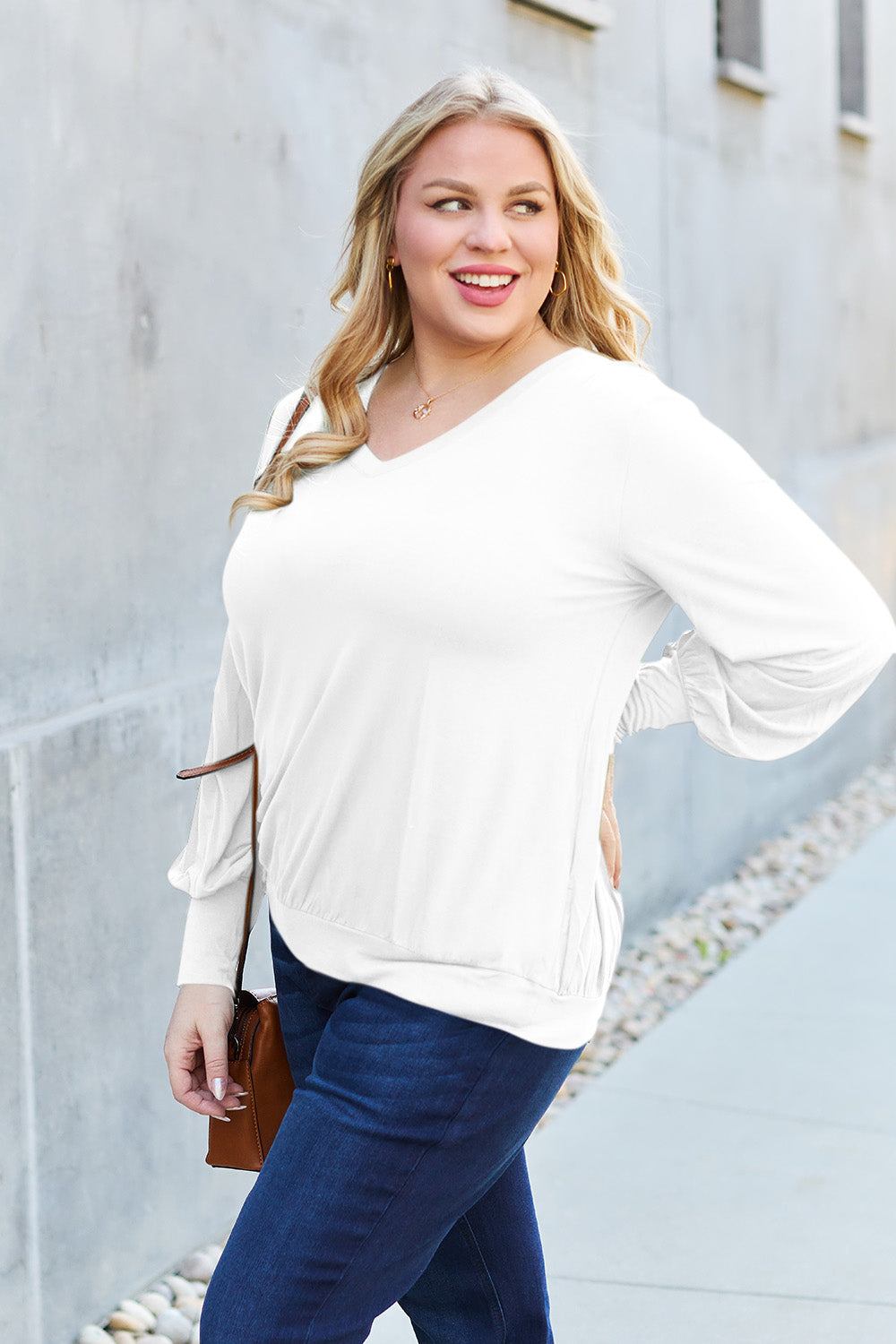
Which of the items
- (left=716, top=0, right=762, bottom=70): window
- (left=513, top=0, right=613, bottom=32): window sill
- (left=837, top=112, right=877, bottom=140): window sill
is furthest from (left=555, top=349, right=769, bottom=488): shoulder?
(left=837, top=112, right=877, bottom=140): window sill

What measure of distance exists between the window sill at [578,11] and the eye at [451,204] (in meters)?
2.98

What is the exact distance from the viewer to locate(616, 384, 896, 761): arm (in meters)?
1.56

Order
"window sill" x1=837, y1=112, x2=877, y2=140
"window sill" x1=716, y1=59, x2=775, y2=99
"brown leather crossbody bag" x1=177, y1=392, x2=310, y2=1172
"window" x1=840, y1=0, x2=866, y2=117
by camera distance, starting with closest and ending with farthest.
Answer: "brown leather crossbody bag" x1=177, y1=392, x2=310, y2=1172 → "window sill" x1=716, y1=59, x2=775, y2=99 → "window sill" x1=837, y1=112, x2=877, y2=140 → "window" x1=840, y1=0, x2=866, y2=117

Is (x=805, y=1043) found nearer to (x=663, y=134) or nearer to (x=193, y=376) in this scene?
(x=193, y=376)

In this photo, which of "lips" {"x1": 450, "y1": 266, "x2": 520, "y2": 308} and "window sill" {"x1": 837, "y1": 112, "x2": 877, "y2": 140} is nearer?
"lips" {"x1": 450, "y1": 266, "x2": 520, "y2": 308}

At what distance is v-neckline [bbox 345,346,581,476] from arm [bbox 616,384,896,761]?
0.47ft

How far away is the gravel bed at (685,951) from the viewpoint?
2949mm

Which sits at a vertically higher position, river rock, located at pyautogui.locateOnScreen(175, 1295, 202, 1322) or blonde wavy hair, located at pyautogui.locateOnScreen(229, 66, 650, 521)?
blonde wavy hair, located at pyautogui.locateOnScreen(229, 66, 650, 521)

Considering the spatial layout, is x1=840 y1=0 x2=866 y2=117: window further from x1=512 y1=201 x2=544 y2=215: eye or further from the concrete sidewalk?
x1=512 y1=201 x2=544 y2=215: eye

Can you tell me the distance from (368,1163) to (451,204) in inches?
41.4

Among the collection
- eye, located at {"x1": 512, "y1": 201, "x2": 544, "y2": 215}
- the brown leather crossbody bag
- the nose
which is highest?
eye, located at {"x1": 512, "y1": 201, "x2": 544, "y2": 215}

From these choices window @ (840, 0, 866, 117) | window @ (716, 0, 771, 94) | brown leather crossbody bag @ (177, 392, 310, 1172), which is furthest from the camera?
window @ (840, 0, 866, 117)

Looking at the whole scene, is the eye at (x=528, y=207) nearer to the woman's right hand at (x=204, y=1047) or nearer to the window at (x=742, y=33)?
the woman's right hand at (x=204, y=1047)

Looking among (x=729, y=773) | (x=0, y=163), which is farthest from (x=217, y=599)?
(x=729, y=773)
